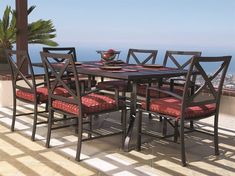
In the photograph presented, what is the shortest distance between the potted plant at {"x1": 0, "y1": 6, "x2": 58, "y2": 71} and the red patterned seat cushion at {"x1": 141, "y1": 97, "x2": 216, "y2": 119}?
317cm

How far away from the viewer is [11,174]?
7.63 ft

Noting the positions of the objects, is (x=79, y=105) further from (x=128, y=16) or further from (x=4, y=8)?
(x=128, y=16)

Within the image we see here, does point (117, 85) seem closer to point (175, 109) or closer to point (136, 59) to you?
point (136, 59)

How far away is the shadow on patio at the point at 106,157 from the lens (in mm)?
2425

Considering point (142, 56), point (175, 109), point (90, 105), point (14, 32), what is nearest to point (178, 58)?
point (142, 56)

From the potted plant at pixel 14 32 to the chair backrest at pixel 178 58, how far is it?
2.47 m

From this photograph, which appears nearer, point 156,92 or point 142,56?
point 156,92

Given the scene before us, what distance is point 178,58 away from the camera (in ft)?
12.9

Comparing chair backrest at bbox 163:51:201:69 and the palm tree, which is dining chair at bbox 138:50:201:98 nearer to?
→ chair backrest at bbox 163:51:201:69

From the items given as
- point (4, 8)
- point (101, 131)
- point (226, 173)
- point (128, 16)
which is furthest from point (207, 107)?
point (128, 16)

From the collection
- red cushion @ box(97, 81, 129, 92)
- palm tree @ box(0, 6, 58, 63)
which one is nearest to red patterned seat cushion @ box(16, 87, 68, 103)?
red cushion @ box(97, 81, 129, 92)

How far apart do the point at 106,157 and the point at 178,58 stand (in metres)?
1.72

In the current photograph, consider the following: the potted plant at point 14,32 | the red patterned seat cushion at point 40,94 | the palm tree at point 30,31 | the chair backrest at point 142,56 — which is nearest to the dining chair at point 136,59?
the chair backrest at point 142,56

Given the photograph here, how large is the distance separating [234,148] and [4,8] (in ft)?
14.9
